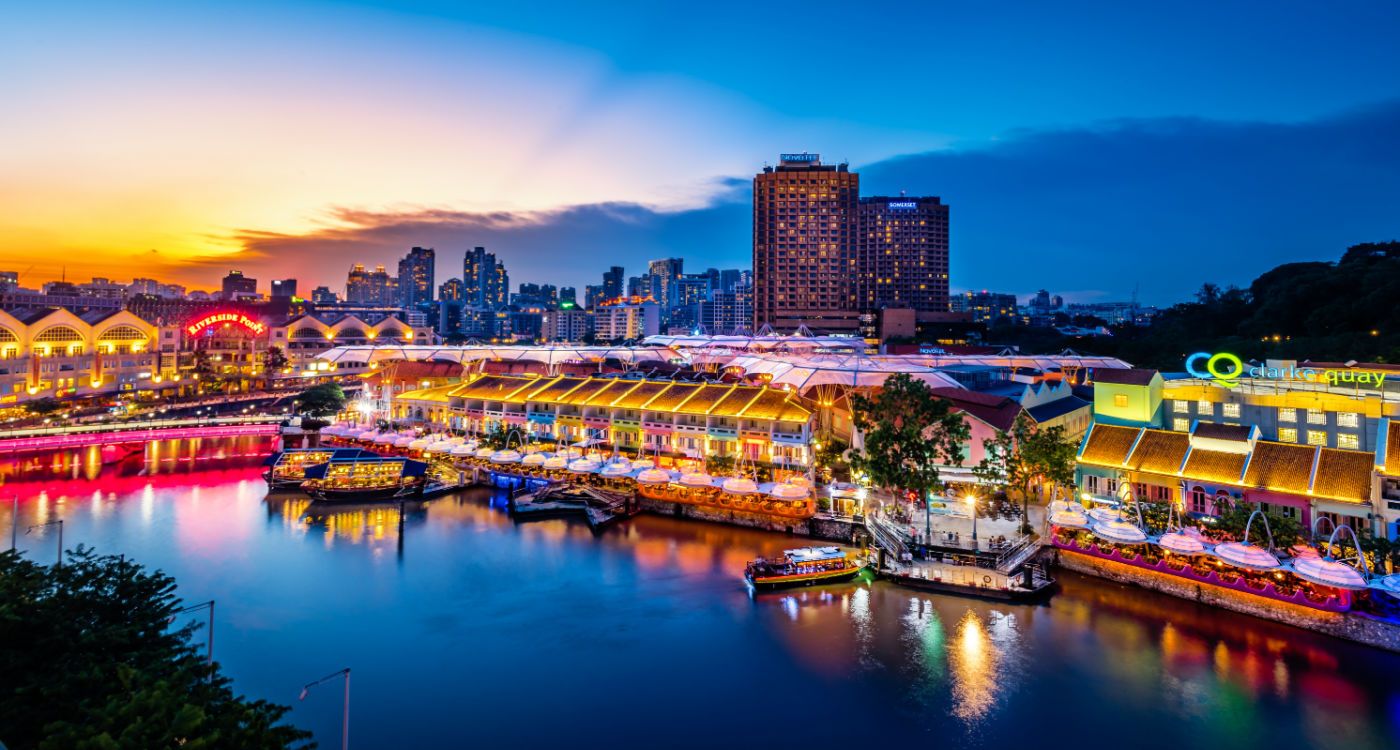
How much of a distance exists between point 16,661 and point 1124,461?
28.1 meters

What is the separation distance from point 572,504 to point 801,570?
1226 centimetres

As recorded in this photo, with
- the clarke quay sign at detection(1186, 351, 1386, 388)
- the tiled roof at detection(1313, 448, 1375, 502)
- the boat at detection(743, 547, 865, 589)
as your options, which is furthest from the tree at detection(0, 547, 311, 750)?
the clarke quay sign at detection(1186, 351, 1386, 388)

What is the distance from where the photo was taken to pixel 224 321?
2489 inches

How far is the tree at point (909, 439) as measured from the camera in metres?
23.1

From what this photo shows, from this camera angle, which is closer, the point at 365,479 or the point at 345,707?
the point at 345,707

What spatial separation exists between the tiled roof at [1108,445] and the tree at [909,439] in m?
4.22

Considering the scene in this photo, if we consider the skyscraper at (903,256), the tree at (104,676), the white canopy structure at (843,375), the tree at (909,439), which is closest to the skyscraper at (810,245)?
the skyscraper at (903,256)

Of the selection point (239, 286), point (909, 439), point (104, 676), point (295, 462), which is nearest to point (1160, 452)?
point (909, 439)

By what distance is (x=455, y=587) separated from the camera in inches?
838

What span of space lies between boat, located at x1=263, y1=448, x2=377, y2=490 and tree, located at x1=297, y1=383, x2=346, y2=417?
1106cm

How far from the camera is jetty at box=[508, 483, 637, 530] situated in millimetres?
27703

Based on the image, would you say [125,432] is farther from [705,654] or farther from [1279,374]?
[1279,374]

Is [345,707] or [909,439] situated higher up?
[909,439]

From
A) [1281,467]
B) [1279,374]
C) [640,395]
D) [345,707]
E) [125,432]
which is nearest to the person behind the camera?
[345,707]
